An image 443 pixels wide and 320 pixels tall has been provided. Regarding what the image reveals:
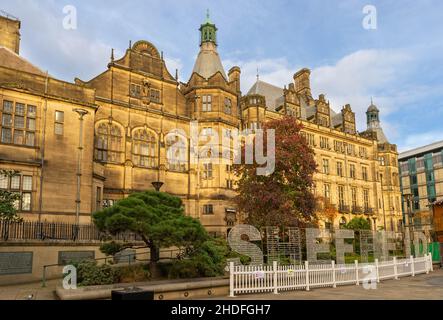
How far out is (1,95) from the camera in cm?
2200

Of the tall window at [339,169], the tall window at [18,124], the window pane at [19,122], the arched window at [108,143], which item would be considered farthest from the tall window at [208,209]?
the tall window at [339,169]

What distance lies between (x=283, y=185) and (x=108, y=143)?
45.1ft

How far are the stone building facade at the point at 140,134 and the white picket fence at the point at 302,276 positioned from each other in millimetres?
7475

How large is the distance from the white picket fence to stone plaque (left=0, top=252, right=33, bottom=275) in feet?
30.6

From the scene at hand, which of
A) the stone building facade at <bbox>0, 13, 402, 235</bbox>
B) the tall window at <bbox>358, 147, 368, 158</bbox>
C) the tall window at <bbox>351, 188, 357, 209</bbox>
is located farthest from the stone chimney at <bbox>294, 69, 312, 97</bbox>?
the tall window at <bbox>351, 188, 357, 209</bbox>

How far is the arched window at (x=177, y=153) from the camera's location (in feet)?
105

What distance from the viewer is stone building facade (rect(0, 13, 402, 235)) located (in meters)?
22.4

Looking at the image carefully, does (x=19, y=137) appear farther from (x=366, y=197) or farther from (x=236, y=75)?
(x=366, y=197)

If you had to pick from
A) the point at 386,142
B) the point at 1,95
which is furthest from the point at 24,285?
the point at 386,142

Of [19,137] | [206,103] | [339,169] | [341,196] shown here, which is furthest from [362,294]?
[339,169]

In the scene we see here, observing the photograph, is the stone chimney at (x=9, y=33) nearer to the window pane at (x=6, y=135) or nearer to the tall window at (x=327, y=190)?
the window pane at (x=6, y=135)

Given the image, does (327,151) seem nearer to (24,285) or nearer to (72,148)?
(72,148)

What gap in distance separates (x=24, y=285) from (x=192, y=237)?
7923 mm

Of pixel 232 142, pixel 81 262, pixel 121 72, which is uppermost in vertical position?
pixel 121 72
